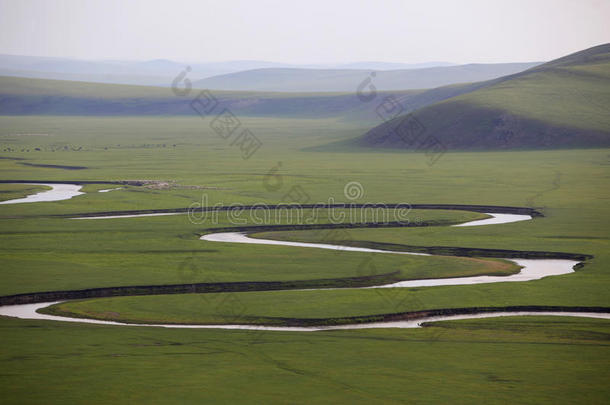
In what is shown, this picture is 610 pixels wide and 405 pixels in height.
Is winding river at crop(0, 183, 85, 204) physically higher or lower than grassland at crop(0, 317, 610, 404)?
higher

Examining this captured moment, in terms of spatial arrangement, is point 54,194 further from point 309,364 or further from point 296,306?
point 309,364

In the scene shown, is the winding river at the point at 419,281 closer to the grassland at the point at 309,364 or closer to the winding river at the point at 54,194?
the grassland at the point at 309,364

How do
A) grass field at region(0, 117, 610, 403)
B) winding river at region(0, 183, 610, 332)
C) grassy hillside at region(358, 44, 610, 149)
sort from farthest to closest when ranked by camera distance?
1. grassy hillside at region(358, 44, 610, 149)
2. winding river at region(0, 183, 610, 332)
3. grass field at region(0, 117, 610, 403)

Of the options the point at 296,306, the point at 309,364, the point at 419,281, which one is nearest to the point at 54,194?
the point at 419,281

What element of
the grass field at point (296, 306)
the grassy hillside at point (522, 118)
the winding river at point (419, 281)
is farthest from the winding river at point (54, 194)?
the grassy hillside at point (522, 118)

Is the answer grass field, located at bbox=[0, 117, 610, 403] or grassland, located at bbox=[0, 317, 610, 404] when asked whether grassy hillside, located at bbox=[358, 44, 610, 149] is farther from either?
grassland, located at bbox=[0, 317, 610, 404]

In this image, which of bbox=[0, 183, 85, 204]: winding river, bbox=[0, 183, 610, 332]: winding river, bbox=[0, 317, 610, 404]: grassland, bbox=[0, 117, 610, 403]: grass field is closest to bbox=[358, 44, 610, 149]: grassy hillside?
bbox=[0, 117, 610, 403]: grass field
